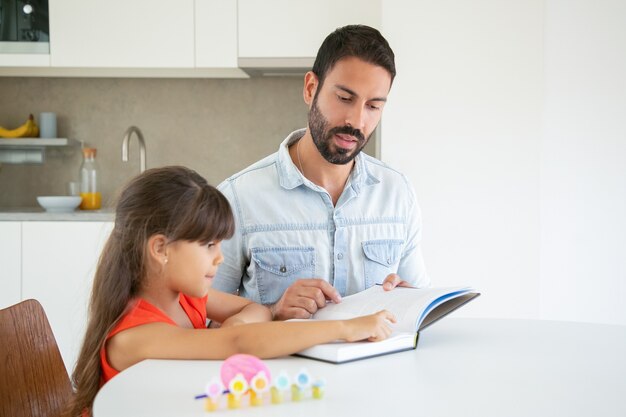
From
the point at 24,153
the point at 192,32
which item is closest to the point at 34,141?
the point at 24,153

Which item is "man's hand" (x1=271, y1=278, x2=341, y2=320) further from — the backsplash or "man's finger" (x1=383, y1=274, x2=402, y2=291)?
the backsplash

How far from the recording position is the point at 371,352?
1258 mm

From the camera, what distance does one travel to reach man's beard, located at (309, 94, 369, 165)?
1845 millimetres

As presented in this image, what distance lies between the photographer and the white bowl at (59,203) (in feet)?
11.4

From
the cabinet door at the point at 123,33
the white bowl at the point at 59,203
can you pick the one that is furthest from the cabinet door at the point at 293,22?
the white bowl at the point at 59,203

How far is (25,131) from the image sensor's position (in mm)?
3807

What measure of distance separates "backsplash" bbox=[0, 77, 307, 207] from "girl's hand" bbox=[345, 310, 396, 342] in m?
2.69

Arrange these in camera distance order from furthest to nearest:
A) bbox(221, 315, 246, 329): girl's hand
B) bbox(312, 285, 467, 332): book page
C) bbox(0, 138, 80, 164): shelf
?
bbox(0, 138, 80, 164): shelf
bbox(221, 315, 246, 329): girl's hand
bbox(312, 285, 467, 332): book page

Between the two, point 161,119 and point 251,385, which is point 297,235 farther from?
point 161,119

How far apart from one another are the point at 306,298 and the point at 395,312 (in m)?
0.22

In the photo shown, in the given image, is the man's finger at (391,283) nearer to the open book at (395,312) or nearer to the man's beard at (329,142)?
the open book at (395,312)

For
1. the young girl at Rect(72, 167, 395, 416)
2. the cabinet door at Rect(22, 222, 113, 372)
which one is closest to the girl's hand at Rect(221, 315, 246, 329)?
the young girl at Rect(72, 167, 395, 416)

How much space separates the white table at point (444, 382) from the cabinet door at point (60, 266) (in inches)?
88.5

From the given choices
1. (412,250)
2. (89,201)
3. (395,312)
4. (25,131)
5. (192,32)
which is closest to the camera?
(395,312)
